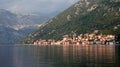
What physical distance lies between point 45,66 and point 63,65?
27.3 feet

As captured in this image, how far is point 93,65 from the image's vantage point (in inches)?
6083

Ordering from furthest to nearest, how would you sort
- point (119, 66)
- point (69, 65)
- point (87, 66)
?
point (69, 65), point (87, 66), point (119, 66)

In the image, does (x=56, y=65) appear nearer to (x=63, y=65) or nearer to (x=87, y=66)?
(x=63, y=65)

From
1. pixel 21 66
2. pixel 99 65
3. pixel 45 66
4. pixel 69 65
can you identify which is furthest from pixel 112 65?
pixel 21 66

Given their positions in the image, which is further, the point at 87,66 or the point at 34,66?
the point at 34,66

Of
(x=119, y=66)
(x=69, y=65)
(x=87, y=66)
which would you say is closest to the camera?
(x=119, y=66)

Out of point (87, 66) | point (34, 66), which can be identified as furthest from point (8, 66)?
point (87, 66)

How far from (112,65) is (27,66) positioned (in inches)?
1529

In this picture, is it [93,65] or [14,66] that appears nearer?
[93,65]

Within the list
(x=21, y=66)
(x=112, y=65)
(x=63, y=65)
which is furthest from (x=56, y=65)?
(x=112, y=65)

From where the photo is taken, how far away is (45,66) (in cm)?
16175

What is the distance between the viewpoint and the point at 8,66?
16638 cm

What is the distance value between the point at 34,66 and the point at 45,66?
5117 mm

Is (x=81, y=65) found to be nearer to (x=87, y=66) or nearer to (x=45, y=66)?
(x=87, y=66)
